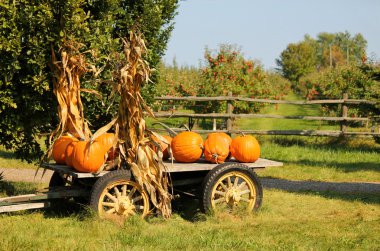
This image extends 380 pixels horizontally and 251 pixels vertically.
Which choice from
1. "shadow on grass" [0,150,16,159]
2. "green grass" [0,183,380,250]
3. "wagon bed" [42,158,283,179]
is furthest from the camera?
"shadow on grass" [0,150,16,159]

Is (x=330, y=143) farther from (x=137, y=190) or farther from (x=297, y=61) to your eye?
(x=297, y=61)

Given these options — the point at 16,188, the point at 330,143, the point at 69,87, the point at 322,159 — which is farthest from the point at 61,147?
the point at 330,143

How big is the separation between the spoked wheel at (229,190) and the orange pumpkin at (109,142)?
1158 mm

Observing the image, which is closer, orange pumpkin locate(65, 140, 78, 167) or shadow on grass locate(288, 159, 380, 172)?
orange pumpkin locate(65, 140, 78, 167)

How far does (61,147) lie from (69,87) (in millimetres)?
793

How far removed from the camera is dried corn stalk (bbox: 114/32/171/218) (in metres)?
6.96

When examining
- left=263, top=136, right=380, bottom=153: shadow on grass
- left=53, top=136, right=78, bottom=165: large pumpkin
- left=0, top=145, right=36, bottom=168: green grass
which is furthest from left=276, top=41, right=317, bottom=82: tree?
left=53, top=136, right=78, bottom=165: large pumpkin

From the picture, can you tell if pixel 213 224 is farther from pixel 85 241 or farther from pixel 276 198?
pixel 276 198

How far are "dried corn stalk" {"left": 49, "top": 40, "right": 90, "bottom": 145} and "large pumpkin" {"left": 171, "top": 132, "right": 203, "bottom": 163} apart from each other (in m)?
1.14

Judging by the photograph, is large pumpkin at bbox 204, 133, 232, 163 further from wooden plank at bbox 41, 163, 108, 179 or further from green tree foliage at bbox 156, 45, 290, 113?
green tree foliage at bbox 156, 45, 290, 113

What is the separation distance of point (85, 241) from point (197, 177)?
7.12 feet

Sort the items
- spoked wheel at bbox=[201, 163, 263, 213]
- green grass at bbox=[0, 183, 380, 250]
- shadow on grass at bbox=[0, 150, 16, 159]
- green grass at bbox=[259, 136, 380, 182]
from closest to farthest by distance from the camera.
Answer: green grass at bbox=[0, 183, 380, 250] < spoked wheel at bbox=[201, 163, 263, 213] < green grass at bbox=[259, 136, 380, 182] < shadow on grass at bbox=[0, 150, 16, 159]

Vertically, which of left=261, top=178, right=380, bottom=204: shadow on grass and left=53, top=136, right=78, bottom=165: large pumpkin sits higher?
left=53, top=136, right=78, bottom=165: large pumpkin

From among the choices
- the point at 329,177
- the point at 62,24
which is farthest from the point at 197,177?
the point at 329,177
